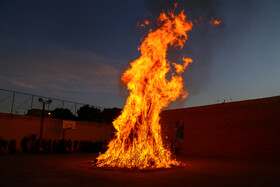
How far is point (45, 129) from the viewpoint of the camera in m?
24.8

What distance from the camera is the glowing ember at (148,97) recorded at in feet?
40.2

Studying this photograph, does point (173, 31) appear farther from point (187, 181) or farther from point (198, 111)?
point (198, 111)

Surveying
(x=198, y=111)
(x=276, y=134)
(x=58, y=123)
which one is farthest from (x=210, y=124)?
(x=58, y=123)

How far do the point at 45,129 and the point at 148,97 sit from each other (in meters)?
16.7

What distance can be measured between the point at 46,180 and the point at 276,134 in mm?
18051

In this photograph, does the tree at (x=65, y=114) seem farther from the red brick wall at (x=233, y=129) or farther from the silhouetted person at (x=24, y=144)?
the red brick wall at (x=233, y=129)

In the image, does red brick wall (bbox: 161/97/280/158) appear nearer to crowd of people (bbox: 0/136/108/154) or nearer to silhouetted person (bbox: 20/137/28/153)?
crowd of people (bbox: 0/136/108/154)

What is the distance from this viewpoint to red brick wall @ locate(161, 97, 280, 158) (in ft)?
61.6

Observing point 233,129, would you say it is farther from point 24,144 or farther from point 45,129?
point 45,129

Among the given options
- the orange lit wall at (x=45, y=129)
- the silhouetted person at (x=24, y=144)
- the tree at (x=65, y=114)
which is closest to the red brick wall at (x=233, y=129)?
the orange lit wall at (x=45, y=129)

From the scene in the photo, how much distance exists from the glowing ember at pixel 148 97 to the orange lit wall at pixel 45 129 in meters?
13.8

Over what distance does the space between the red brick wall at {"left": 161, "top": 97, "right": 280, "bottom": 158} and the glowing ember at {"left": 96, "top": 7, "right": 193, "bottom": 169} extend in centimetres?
1037

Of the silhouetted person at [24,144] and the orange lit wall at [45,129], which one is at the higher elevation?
the orange lit wall at [45,129]

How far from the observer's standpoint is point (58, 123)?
A: 86.5ft
